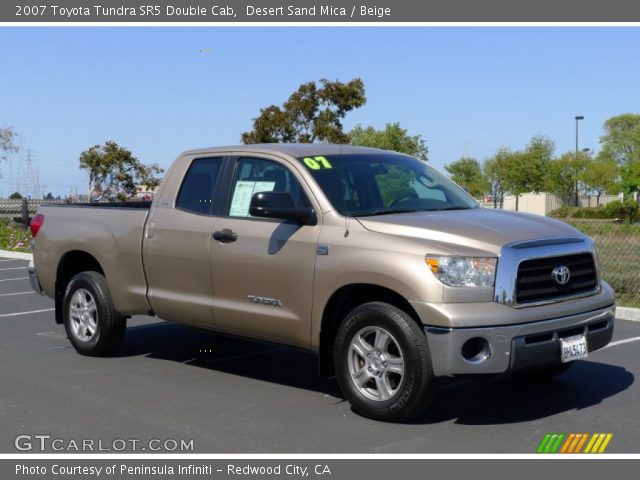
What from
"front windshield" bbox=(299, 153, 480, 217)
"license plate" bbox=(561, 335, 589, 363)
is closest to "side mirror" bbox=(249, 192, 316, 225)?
"front windshield" bbox=(299, 153, 480, 217)

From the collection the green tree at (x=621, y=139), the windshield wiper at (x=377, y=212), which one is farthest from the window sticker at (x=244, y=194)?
the green tree at (x=621, y=139)

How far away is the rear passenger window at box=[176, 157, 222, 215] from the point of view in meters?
7.55

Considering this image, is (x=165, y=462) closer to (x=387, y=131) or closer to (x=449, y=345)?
(x=449, y=345)

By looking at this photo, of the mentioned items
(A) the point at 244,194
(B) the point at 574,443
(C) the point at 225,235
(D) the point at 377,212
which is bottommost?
(B) the point at 574,443

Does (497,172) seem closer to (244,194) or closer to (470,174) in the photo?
(470,174)

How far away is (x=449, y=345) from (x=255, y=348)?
3742 mm

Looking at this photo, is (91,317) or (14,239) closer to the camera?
(91,317)

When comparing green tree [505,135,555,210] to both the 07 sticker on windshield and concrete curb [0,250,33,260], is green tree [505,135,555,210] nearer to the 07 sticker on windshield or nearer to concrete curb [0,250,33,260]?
concrete curb [0,250,33,260]

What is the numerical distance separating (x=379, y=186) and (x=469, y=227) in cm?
117

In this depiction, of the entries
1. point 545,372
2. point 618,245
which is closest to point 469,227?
point 545,372

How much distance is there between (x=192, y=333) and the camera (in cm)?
999

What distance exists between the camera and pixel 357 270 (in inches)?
242

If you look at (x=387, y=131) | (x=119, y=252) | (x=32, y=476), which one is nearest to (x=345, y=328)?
(x=32, y=476)

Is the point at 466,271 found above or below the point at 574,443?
above
